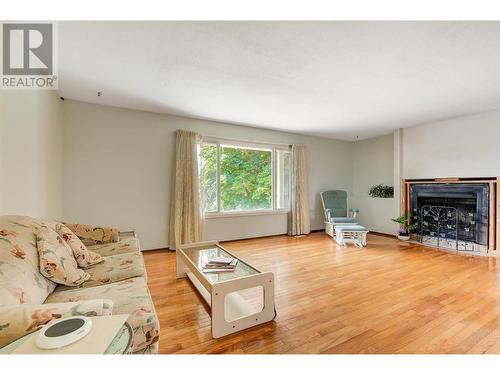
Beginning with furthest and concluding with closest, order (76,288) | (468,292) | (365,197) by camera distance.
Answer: (365,197) < (468,292) < (76,288)

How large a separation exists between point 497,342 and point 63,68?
435 centimetres

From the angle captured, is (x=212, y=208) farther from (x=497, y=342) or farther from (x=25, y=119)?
(x=497, y=342)

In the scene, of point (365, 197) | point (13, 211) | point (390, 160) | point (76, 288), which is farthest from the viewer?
point (365, 197)

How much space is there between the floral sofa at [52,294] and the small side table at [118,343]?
0.19 ft

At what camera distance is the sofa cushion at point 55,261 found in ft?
4.46

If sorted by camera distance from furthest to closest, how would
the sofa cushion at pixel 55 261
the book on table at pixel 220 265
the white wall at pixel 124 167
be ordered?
the white wall at pixel 124 167 < the book on table at pixel 220 265 < the sofa cushion at pixel 55 261

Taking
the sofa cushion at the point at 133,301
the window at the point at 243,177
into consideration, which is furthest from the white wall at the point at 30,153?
the window at the point at 243,177

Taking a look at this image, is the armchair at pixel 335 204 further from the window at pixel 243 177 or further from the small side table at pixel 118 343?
the small side table at pixel 118 343

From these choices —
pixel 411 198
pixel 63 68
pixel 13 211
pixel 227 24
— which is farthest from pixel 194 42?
pixel 411 198

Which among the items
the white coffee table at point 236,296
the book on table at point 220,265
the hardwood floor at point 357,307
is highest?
the book on table at point 220,265

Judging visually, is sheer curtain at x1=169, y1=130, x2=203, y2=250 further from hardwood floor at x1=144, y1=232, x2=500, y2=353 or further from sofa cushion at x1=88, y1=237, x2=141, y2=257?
sofa cushion at x1=88, y1=237, x2=141, y2=257

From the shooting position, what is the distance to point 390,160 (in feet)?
16.4

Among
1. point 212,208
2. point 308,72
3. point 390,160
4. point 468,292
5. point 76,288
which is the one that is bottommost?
point 468,292

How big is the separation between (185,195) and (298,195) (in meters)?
2.44
